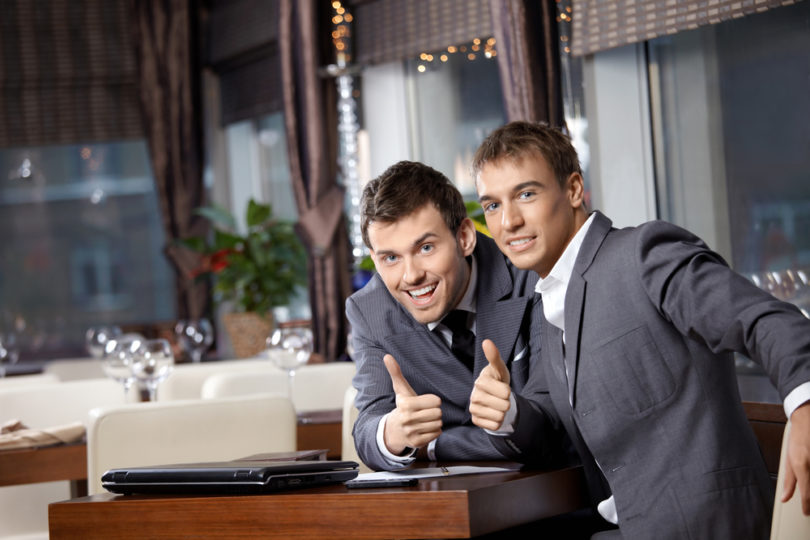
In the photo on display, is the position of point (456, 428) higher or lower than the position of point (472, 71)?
lower

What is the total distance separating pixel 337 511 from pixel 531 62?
8.51 ft

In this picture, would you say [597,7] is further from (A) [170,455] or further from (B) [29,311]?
(B) [29,311]

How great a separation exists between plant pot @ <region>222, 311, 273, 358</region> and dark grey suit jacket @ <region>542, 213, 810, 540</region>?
154 inches

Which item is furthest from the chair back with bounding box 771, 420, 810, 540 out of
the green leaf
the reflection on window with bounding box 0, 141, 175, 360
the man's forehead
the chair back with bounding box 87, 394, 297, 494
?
the reflection on window with bounding box 0, 141, 175, 360

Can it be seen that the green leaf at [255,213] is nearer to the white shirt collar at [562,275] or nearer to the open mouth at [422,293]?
the open mouth at [422,293]

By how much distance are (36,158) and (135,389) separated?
3.84m

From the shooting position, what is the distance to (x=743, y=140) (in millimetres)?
3377

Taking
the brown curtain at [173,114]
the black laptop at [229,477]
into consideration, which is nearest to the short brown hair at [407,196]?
the black laptop at [229,477]

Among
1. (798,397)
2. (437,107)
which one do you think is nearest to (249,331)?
(437,107)

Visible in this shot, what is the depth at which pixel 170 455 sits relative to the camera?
97.9 inches

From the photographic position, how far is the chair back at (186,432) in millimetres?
2410

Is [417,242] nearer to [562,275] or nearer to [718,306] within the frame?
[562,275]

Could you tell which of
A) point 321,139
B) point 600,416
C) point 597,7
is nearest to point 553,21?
point 597,7

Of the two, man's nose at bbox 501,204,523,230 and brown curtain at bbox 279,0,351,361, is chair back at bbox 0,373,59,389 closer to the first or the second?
brown curtain at bbox 279,0,351,361
